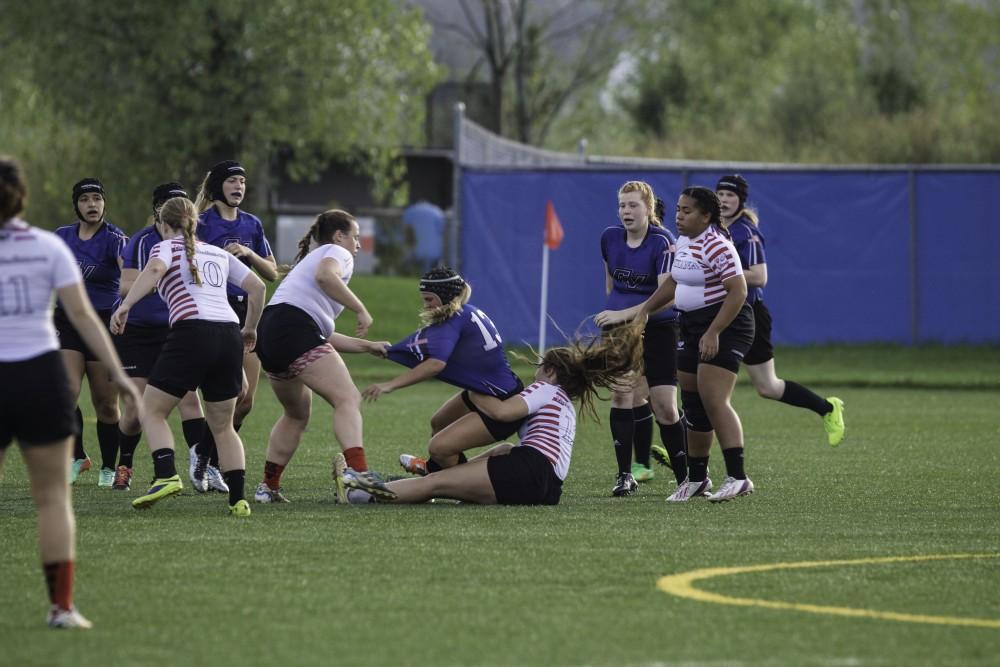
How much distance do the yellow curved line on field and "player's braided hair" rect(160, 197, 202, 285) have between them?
3.53 metres

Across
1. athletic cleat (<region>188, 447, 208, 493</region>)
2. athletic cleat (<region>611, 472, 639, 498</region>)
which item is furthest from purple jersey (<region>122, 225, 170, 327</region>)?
athletic cleat (<region>611, 472, 639, 498</region>)

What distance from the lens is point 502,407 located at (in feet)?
33.6

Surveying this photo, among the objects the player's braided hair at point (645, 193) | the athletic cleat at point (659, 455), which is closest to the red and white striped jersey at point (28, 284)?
the player's braided hair at point (645, 193)

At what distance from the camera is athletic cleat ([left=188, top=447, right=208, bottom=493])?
440 inches

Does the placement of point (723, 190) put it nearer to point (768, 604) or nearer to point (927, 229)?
point (768, 604)

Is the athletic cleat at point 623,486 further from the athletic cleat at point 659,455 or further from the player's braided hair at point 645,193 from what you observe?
the player's braided hair at point 645,193

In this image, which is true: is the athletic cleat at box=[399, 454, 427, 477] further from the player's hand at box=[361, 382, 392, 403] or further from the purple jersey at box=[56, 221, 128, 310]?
the purple jersey at box=[56, 221, 128, 310]

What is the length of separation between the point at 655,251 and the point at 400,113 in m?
31.1

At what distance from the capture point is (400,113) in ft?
137

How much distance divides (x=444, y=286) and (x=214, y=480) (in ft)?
7.57

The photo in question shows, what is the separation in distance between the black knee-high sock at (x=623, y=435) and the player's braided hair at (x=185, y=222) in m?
3.09

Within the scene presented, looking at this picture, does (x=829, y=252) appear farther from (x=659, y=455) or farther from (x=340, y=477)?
(x=340, y=477)

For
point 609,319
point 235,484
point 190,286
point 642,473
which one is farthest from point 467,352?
point 642,473

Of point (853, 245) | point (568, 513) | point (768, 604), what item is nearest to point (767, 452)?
point (568, 513)
